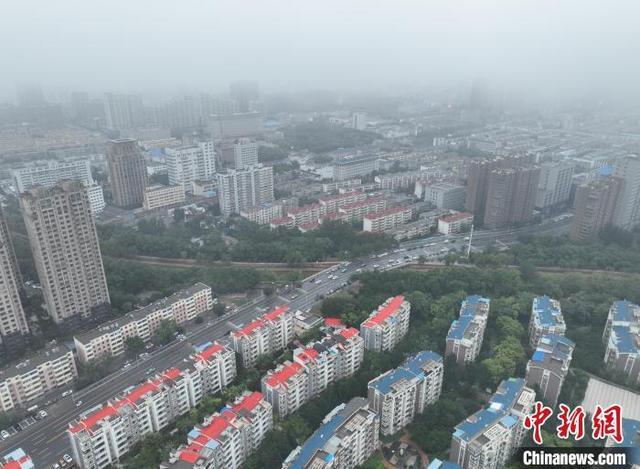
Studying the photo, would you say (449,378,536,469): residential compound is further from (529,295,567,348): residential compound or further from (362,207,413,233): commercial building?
(362,207,413,233): commercial building

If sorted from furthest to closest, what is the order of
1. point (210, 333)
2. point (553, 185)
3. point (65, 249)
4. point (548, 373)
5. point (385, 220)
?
point (553, 185) < point (385, 220) < point (210, 333) < point (65, 249) < point (548, 373)

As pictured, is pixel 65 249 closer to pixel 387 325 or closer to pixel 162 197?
pixel 387 325

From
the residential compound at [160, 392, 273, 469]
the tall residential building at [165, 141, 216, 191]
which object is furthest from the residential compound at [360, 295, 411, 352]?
the tall residential building at [165, 141, 216, 191]

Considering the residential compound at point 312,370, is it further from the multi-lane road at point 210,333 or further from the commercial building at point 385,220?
the commercial building at point 385,220

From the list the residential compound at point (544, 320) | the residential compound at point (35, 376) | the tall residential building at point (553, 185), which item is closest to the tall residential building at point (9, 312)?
the residential compound at point (35, 376)

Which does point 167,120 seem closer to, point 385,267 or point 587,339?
point 385,267

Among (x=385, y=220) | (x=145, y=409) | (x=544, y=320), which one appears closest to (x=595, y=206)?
(x=385, y=220)
